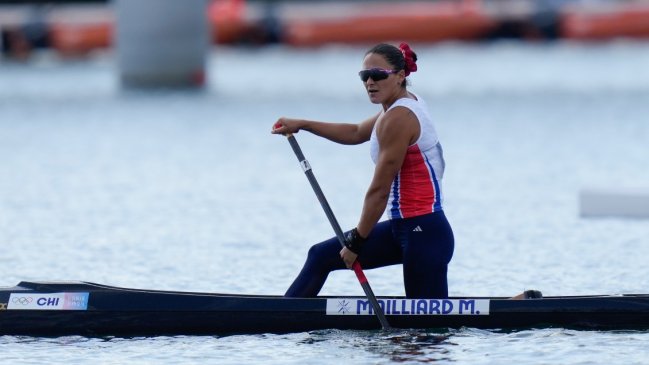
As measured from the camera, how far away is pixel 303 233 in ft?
49.6

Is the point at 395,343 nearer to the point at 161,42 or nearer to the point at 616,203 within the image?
the point at 616,203

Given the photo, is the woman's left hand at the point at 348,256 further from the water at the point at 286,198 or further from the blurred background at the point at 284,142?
the blurred background at the point at 284,142

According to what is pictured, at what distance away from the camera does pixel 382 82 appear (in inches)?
369

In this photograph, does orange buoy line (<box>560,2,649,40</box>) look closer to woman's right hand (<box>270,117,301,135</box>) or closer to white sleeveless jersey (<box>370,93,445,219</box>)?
woman's right hand (<box>270,117,301,135</box>)

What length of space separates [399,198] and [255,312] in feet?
3.70

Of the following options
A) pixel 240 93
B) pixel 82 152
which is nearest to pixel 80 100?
pixel 240 93

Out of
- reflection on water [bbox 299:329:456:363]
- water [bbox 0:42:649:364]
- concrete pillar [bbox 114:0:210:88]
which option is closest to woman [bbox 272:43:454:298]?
reflection on water [bbox 299:329:456:363]

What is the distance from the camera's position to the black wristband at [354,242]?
9.42 meters

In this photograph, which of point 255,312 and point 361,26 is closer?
point 255,312

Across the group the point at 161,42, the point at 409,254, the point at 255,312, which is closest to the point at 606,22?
the point at 161,42

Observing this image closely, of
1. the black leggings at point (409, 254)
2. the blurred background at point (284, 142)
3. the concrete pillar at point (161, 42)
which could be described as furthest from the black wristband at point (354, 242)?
the concrete pillar at point (161, 42)

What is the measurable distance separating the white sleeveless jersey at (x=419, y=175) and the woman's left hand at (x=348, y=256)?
1.09ft

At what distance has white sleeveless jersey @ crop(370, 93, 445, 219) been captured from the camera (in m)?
9.42

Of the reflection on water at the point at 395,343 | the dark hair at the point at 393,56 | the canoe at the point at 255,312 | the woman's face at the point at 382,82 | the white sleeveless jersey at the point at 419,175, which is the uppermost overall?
the dark hair at the point at 393,56
